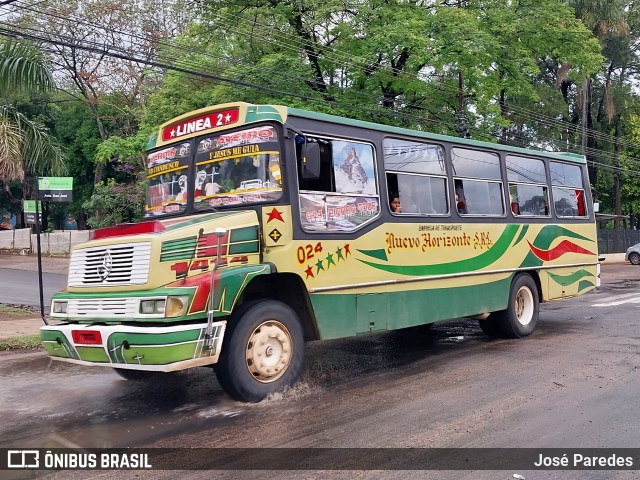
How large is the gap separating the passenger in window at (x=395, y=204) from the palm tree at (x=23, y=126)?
782 cm

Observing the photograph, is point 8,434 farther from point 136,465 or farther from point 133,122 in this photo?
point 133,122

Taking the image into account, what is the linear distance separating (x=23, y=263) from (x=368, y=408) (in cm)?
2591

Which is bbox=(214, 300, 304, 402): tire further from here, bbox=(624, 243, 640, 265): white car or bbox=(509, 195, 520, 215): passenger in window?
bbox=(624, 243, 640, 265): white car

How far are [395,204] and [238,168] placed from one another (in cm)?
220

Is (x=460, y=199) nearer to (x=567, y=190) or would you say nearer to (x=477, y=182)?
(x=477, y=182)

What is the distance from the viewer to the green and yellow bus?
5852 mm

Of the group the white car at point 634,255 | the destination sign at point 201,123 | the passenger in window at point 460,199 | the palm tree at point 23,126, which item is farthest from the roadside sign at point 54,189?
the white car at point 634,255

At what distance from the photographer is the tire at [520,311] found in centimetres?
993

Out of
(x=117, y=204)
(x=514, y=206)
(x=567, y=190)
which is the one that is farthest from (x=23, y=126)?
(x=117, y=204)

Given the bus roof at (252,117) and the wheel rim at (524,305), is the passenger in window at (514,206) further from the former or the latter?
the bus roof at (252,117)

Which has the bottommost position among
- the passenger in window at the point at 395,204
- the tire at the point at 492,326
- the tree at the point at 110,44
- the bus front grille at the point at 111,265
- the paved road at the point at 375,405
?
the paved road at the point at 375,405

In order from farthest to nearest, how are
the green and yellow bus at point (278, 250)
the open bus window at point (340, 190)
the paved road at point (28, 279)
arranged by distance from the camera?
the paved road at point (28, 279) < the open bus window at point (340, 190) < the green and yellow bus at point (278, 250)

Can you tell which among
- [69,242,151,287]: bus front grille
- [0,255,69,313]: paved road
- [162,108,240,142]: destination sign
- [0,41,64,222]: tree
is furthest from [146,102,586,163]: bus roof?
[0,255,69,313]: paved road

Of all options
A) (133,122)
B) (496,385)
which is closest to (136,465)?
(496,385)
